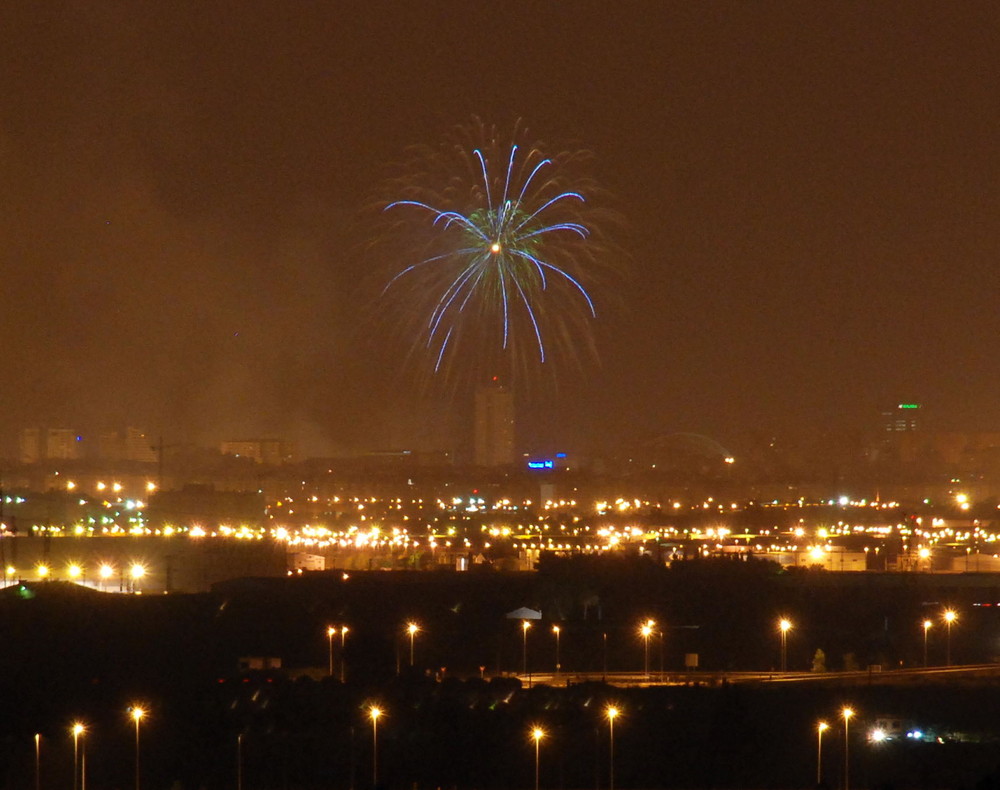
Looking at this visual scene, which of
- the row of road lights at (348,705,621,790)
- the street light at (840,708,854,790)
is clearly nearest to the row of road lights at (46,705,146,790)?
the row of road lights at (348,705,621,790)

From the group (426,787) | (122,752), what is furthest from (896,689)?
(122,752)

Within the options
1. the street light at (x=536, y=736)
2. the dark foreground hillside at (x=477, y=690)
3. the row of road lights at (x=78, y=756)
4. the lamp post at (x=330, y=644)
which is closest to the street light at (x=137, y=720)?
the row of road lights at (x=78, y=756)

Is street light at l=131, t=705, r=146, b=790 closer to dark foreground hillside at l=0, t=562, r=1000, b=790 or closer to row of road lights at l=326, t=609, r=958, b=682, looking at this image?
dark foreground hillside at l=0, t=562, r=1000, b=790

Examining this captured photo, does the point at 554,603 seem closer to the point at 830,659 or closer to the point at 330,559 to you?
the point at 830,659

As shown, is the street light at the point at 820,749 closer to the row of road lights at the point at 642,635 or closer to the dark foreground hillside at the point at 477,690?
the dark foreground hillside at the point at 477,690

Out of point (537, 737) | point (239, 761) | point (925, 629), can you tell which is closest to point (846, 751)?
point (537, 737)
